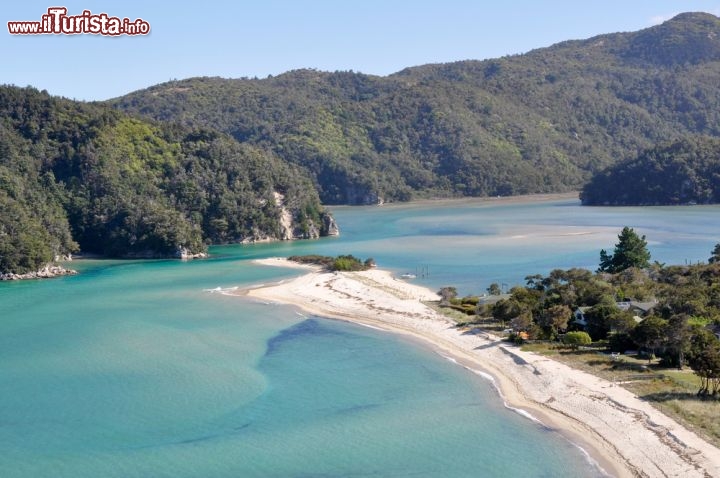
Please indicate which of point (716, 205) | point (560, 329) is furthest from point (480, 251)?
point (716, 205)

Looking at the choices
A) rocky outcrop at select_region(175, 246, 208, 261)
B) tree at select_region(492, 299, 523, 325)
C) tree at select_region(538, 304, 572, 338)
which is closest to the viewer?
tree at select_region(538, 304, 572, 338)

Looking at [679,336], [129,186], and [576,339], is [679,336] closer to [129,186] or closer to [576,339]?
[576,339]

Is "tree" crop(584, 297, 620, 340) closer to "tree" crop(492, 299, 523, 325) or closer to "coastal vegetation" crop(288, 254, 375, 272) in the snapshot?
"tree" crop(492, 299, 523, 325)

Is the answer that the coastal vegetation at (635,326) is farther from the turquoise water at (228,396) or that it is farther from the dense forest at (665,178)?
the dense forest at (665,178)

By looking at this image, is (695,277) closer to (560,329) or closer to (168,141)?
(560,329)

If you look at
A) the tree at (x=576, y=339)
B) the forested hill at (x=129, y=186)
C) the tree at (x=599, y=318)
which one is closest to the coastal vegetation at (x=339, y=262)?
the forested hill at (x=129, y=186)

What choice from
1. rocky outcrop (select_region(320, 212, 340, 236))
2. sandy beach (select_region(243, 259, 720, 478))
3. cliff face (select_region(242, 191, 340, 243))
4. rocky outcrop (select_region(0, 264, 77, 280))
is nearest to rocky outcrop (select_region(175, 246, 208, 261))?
rocky outcrop (select_region(0, 264, 77, 280))
